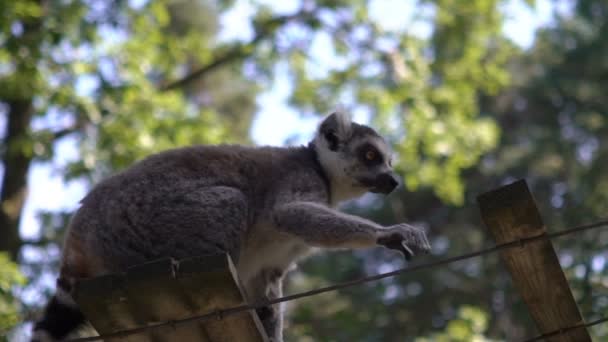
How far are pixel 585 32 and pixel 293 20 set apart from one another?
11.1 m

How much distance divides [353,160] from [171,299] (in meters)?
2.71

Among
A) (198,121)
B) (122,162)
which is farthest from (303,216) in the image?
(198,121)

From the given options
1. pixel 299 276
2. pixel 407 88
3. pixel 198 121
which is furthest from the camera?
pixel 299 276

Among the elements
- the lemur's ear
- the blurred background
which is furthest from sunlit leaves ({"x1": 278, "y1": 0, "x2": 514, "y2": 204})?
the lemur's ear

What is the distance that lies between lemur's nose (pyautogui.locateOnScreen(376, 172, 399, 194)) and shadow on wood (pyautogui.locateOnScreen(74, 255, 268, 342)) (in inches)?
93.3

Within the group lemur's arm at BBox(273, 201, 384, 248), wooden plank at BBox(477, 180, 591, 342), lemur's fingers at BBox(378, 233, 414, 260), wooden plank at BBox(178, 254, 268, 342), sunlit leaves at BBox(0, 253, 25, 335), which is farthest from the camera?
sunlit leaves at BBox(0, 253, 25, 335)

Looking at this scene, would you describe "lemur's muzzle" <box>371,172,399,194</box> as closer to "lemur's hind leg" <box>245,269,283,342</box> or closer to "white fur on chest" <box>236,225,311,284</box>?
"white fur on chest" <box>236,225,311,284</box>

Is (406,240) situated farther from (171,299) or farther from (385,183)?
(385,183)

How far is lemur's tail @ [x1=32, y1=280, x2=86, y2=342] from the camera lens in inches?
183

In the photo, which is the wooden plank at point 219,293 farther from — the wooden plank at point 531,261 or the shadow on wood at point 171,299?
the wooden plank at point 531,261

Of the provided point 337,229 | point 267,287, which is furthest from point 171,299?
point 267,287

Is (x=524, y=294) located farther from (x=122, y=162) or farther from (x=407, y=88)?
(x=407, y=88)

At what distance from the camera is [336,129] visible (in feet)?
21.1

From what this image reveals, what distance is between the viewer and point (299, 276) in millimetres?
19453
